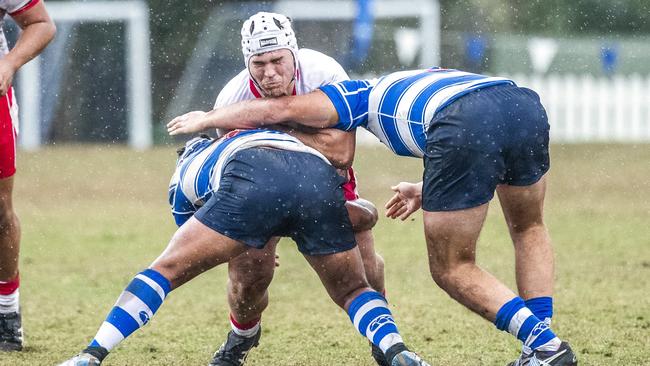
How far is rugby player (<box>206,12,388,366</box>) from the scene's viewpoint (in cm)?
559

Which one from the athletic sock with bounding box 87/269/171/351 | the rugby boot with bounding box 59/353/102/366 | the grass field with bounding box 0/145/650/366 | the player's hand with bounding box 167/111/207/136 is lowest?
the grass field with bounding box 0/145/650/366

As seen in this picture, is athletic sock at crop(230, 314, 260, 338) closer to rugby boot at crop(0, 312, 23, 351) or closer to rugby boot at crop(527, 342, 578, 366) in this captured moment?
rugby boot at crop(0, 312, 23, 351)

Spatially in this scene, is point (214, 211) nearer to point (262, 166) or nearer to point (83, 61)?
point (262, 166)

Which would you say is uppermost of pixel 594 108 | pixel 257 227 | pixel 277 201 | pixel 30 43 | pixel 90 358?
pixel 30 43

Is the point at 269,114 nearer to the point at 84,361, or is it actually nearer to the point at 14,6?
the point at 84,361

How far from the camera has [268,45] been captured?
5.60 meters

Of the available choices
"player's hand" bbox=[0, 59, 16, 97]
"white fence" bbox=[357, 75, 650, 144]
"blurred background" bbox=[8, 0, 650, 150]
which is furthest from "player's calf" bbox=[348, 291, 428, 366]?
"white fence" bbox=[357, 75, 650, 144]

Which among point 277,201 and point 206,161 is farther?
point 206,161

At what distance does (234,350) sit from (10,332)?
4.41 feet

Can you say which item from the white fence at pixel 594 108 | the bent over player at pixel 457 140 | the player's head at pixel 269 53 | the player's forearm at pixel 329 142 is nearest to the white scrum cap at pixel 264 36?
the player's head at pixel 269 53

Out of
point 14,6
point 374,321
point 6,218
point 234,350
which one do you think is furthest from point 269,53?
point 6,218

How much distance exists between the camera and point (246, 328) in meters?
6.13

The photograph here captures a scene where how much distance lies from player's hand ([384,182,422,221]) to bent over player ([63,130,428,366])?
58 cm

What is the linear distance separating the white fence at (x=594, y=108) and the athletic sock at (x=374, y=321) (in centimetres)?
1558
